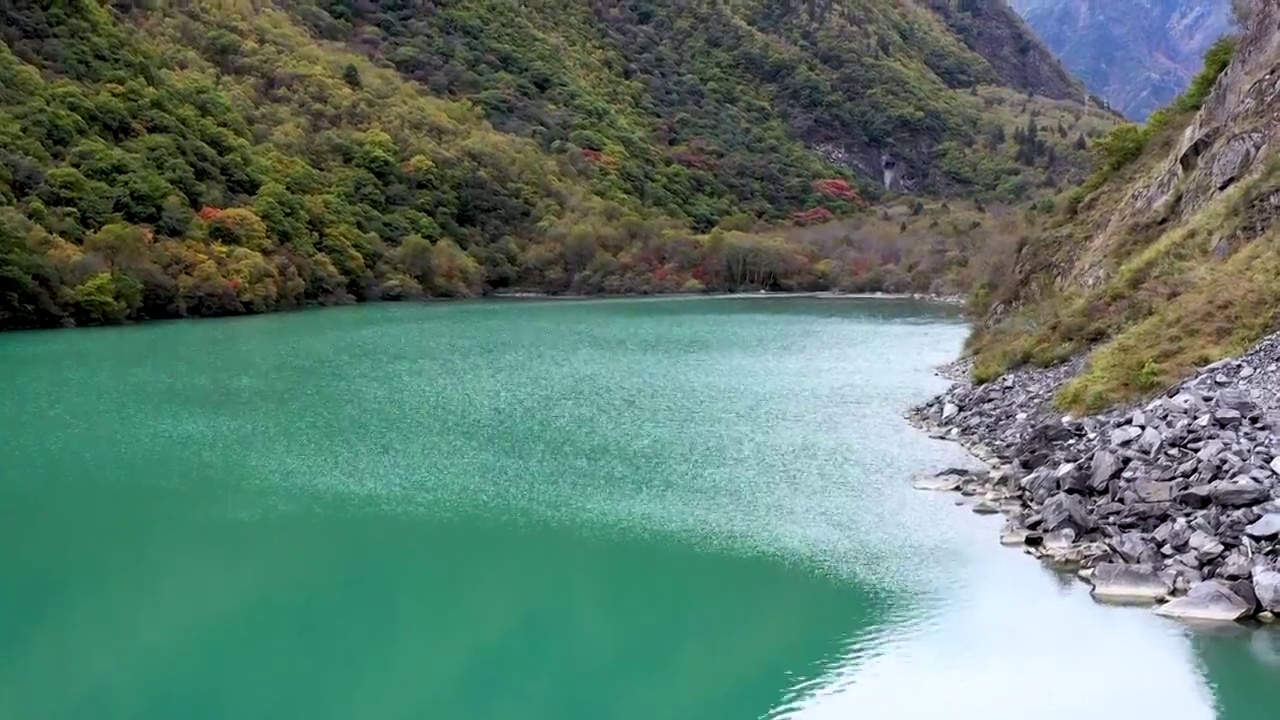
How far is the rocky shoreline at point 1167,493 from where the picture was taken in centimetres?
1598

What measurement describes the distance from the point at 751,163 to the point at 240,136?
238ft

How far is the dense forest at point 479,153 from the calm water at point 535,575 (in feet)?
129

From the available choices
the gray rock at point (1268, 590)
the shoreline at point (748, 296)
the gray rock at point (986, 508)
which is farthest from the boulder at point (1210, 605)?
the shoreline at point (748, 296)

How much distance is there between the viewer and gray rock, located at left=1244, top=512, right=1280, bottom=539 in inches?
622

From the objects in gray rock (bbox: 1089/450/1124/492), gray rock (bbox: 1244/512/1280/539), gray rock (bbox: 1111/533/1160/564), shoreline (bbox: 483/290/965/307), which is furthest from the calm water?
shoreline (bbox: 483/290/965/307)

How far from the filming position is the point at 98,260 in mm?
67750

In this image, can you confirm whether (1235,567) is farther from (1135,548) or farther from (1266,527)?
(1135,548)

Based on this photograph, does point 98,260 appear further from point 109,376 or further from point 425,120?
point 425,120

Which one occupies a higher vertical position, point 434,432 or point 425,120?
point 425,120

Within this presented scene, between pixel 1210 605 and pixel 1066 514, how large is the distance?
405 cm

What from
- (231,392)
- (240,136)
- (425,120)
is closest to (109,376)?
(231,392)

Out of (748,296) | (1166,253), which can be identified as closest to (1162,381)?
(1166,253)

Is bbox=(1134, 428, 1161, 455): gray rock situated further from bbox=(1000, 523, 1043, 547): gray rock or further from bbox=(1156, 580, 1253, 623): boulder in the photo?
bbox=(1156, 580, 1253, 623): boulder

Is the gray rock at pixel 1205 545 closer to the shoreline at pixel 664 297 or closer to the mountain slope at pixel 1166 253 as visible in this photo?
the mountain slope at pixel 1166 253
